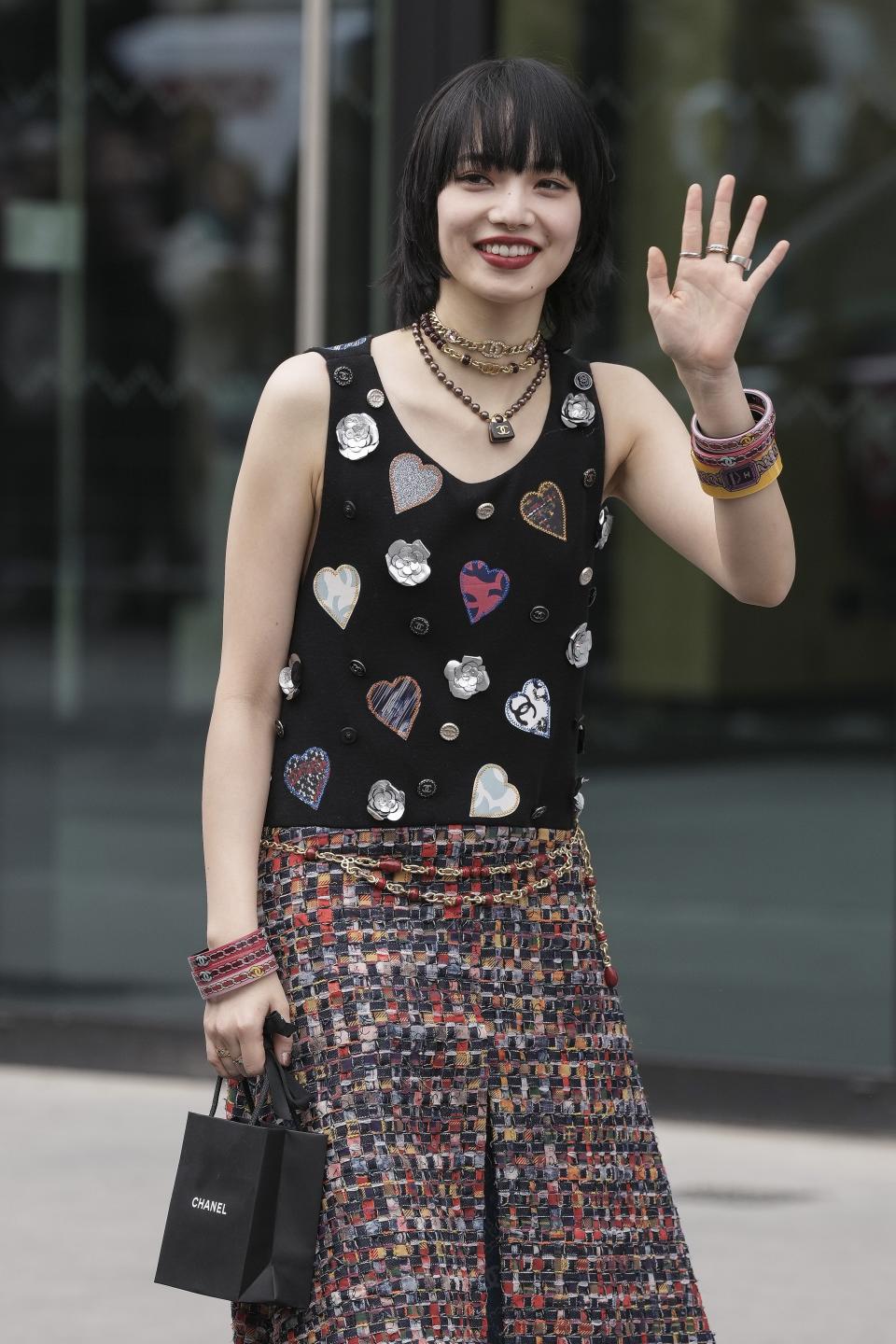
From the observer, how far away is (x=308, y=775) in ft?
8.82

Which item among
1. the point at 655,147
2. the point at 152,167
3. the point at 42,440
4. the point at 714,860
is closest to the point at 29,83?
the point at 152,167

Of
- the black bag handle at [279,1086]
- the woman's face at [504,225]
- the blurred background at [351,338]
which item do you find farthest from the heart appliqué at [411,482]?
the blurred background at [351,338]

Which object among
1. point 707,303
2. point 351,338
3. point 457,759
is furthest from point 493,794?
point 351,338

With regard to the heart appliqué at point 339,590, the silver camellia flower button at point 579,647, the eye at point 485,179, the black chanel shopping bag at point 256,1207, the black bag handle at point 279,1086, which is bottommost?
the black chanel shopping bag at point 256,1207

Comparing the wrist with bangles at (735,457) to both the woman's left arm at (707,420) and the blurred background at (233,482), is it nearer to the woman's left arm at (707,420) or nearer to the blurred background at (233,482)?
the woman's left arm at (707,420)

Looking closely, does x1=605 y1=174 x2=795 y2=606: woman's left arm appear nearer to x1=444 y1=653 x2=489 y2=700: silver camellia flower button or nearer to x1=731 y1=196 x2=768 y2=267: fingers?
x1=731 y1=196 x2=768 y2=267: fingers

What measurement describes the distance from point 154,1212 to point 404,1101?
2614 mm

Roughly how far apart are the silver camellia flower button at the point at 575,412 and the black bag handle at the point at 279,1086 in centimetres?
77

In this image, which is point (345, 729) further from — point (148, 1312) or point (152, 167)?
point (152, 167)

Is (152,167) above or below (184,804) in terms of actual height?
Result: above

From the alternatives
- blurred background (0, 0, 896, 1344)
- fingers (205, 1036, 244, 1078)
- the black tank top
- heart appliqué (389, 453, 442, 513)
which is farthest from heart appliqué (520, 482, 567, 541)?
blurred background (0, 0, 896, 1344)

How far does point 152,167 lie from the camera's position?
650cm

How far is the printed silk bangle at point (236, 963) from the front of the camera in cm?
263

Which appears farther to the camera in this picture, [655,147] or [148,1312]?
[655,147]
